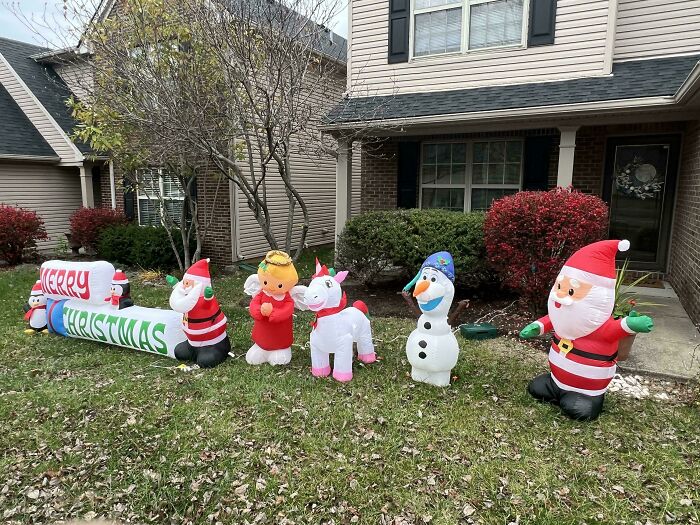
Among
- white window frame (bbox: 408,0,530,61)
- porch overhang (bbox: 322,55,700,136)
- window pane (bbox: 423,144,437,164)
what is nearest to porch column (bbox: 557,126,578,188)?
porch overhang (bbox: 322,55,700,136)

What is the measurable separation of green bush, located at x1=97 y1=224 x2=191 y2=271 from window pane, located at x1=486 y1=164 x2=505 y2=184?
6729 mm

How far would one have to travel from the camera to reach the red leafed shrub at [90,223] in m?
11.6

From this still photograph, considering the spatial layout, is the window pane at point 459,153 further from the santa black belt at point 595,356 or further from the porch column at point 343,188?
the santa black belt at point 595,356

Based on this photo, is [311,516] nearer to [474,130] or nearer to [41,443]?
[41,443]

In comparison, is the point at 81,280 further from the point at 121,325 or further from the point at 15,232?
the point at 15,232

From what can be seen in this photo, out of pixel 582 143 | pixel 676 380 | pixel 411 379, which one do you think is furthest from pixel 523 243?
pixel 582 143

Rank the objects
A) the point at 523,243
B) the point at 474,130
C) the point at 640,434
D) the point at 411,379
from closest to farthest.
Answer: the point at 640,434, the point at 411,379, the point at 523,243, the point at 474,130

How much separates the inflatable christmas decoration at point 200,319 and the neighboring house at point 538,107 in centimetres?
446

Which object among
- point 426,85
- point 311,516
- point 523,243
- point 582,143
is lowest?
point 311,516

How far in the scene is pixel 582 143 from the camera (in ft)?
27.6

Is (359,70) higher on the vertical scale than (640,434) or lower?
higher

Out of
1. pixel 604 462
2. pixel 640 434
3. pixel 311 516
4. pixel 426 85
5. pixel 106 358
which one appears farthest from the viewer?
pixel 426 85

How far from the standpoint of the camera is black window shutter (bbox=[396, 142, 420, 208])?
953 centimetres

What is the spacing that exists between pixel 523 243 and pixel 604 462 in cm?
320
